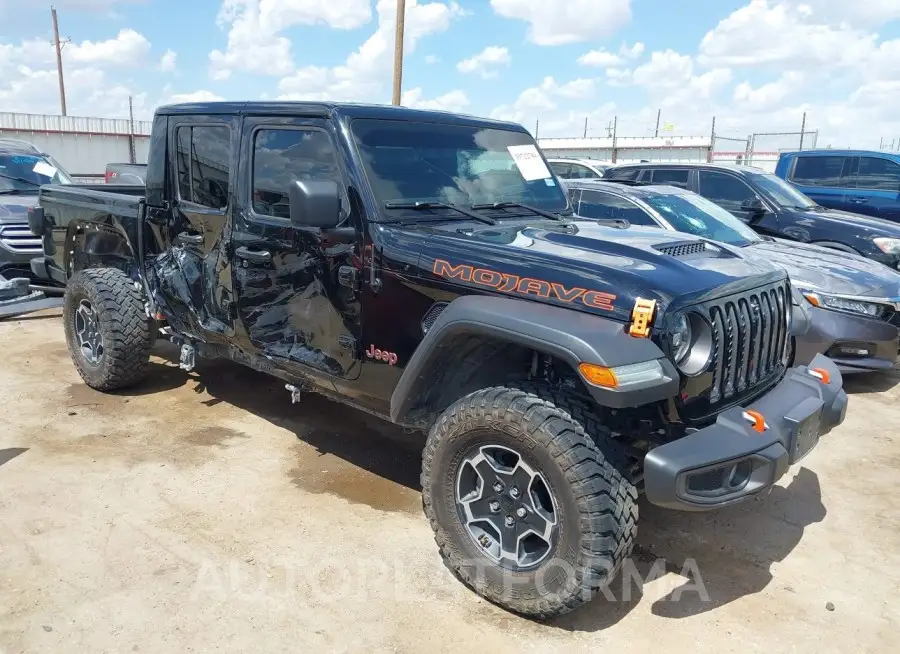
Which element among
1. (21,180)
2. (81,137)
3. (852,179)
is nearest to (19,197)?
(21,180)

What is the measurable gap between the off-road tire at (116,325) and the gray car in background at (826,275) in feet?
11.3

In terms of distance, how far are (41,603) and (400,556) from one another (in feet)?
4.96

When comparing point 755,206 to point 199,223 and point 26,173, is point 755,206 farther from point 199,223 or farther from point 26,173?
point 26,173

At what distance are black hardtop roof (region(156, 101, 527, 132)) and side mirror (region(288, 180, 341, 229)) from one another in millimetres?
598


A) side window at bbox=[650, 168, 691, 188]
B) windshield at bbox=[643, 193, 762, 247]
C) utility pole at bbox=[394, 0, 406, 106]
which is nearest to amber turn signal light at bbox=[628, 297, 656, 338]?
windshield at bbox=[643, 193, 762, 247]

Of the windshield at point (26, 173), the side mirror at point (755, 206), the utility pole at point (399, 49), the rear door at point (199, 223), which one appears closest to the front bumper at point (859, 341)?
the side mirror at point (755, 206)

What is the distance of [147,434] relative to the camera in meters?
4.78

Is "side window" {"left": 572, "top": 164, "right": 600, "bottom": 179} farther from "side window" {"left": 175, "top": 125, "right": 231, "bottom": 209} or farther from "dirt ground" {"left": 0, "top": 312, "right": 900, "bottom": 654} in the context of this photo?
"side window" {"left": 175, "top": 125, "right": 231, "bottom": 209}

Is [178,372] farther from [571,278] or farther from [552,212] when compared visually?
[571,278]

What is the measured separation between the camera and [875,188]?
416 inches

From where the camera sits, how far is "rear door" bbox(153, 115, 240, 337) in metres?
4.25

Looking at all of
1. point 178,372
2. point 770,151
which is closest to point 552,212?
point 178,372

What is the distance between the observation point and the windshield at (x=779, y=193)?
8.31 m

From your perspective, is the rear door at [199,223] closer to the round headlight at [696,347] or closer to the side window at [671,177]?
the round headlight at [696,347]
